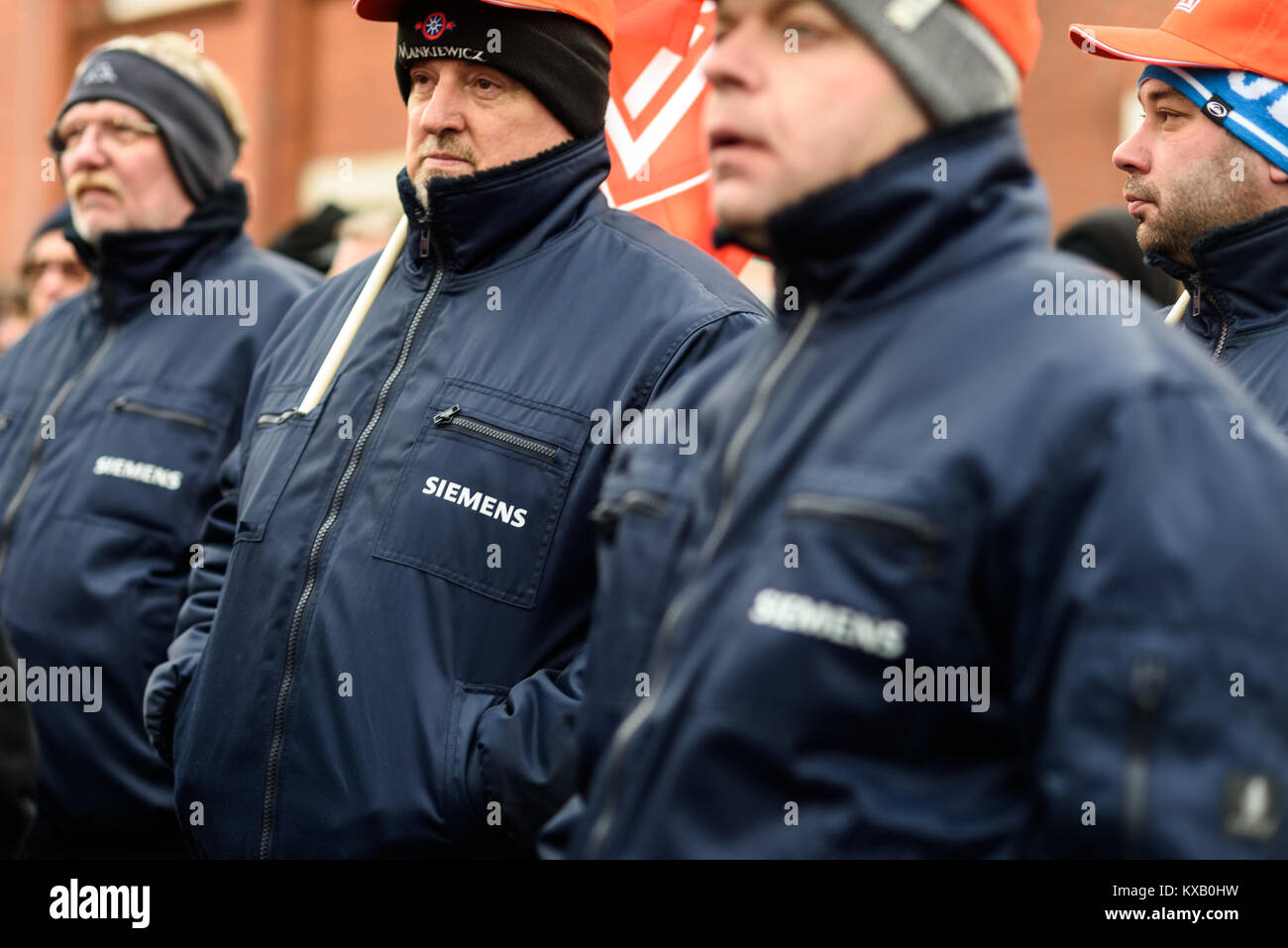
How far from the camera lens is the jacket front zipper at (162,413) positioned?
429 cm

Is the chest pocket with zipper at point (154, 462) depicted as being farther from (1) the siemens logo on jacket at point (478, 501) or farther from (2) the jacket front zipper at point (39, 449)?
(1) the siemens logo on jacket at point (478, 501)

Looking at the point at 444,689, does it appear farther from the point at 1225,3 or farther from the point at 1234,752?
the point at 1225,3

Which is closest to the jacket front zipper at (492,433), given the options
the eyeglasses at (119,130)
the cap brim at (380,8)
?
the cap brim at (380,8)

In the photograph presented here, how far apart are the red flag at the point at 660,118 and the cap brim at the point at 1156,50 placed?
→ 1158 millimetres

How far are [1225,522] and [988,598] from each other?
256 mm

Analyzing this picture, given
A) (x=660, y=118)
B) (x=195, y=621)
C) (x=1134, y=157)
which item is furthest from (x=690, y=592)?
(x=660, y=118)

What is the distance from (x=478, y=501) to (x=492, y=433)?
0.14 metres

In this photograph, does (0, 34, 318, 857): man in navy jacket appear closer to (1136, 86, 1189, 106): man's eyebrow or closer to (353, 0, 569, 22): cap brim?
(353, 0, 569, 22): cap brim

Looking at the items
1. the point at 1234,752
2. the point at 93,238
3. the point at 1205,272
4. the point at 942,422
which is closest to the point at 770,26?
the point at 942,422

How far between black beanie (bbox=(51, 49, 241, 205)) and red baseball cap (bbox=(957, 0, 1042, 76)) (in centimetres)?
337

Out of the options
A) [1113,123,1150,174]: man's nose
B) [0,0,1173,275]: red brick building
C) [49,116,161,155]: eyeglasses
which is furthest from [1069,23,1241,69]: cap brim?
[0,0,1173,275]: red brick building

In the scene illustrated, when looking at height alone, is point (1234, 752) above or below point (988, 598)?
below

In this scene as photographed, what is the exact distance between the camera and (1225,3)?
144 inches

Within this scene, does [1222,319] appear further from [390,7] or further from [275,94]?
[275,94]
